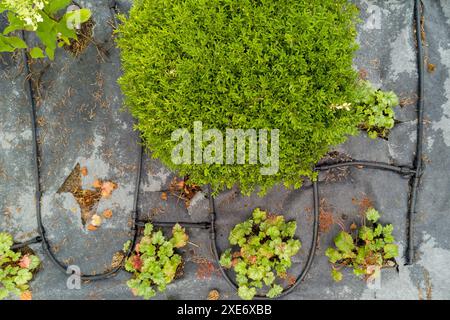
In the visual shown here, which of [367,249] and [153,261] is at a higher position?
[367,249]

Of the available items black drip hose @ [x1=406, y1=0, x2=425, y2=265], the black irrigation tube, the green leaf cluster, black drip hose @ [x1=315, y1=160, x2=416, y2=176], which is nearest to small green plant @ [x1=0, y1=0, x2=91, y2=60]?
the black irrigation tube

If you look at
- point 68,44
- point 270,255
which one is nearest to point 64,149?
point 68,44

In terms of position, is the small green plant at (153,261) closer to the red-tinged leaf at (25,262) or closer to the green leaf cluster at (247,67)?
the red-tinged leaf at (25,262)

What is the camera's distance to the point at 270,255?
12.7 feet

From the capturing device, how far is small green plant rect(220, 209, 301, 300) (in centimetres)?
384

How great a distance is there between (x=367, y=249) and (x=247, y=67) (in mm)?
2188

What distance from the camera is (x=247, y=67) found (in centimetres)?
286

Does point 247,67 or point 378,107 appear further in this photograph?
point 378,107

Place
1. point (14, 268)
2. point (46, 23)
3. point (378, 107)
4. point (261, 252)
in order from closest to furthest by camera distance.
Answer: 1. point (46, 23)
2. point (378, 107)
3. point (261, 252)
4. point (14, 268)

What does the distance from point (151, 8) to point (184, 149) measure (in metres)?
1.12

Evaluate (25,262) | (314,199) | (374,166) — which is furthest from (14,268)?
(374,166)

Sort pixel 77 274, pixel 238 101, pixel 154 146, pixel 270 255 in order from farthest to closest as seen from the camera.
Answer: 1. pixel 77 274
2. pixel 270 255
3. pixel 154 146
4. pixel 238 101

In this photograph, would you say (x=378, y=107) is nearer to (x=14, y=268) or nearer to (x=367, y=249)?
(x=367, y=249)

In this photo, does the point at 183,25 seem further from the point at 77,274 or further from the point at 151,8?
the point at 77,274
